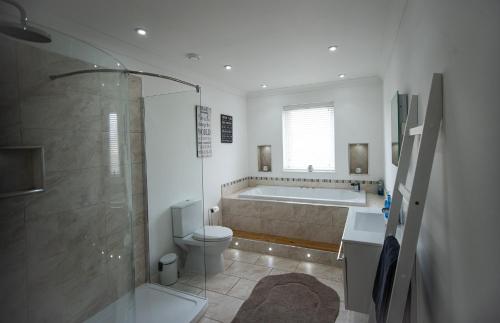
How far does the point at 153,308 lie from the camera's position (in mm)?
2271

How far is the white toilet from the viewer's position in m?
2.90

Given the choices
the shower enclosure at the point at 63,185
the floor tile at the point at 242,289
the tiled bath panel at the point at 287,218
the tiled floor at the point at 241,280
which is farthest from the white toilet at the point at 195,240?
the tiled bath panel at the point at 287,218

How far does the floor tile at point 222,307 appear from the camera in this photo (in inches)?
89.8

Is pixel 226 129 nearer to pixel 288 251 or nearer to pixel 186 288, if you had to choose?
pixel 288 251

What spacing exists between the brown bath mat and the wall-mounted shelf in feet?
6.09

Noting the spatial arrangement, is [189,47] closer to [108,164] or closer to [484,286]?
[108,164]

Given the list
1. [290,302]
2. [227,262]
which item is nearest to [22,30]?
[290,302]

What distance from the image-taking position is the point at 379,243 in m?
1.78

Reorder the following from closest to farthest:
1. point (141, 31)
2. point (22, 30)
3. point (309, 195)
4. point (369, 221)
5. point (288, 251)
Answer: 1. point (22, 30)
2. point (141, 31)
3. point (369, 221)
4. point (288, 251)
5. point (309, 195)

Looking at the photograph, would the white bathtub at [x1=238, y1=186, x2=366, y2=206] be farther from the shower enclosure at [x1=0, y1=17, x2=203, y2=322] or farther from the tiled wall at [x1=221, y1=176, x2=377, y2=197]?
the shower enclosure at [x1=0, y1=17, x2=203, y2=322]

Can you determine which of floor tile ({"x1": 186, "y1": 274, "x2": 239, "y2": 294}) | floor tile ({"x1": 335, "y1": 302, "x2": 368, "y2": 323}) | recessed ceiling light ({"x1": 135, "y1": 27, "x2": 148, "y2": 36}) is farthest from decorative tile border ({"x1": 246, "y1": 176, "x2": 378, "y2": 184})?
recessed ceiling light ({"x1": 135, "y1": 27, "x2": 148, "y2": 36})

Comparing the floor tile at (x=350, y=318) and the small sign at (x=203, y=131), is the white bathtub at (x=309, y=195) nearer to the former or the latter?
the small sign at (x=203, y=131)

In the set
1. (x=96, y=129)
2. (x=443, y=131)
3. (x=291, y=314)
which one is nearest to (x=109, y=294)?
(x=96, y=129)

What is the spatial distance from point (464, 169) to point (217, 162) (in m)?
3.48
